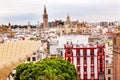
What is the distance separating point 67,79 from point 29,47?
31.3 feet

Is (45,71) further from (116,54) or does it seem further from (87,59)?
(87,59)

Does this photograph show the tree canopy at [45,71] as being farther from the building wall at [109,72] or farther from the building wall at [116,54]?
the building wall at [109,72]

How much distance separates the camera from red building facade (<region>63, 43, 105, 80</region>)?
179 feet

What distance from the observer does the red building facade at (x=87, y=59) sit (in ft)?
179

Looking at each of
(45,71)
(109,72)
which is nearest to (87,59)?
(109,72)

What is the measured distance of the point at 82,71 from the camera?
54.6 metres

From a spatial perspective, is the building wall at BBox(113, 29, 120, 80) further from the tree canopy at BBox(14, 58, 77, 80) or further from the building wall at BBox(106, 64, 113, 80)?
the tree canopy at BBox(14, 58, 77, 80)

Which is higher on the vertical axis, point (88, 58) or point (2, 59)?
point (2, 59)

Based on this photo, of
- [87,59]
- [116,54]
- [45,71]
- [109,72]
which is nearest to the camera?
[45,71]

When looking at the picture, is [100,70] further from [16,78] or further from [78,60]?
[16,78]

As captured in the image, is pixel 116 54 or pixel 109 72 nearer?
pixel 116 54

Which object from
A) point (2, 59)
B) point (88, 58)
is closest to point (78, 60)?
point (88, 58)

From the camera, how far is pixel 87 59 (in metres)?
54.8

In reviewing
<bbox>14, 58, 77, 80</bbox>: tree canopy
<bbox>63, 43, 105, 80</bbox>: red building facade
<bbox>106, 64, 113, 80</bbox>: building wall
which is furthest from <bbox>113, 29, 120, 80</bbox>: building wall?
<bbox>14, 58, 77, 80</bbox>: tree canopy
